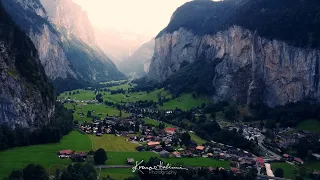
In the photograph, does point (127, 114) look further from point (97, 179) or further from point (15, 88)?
point (97, 179)

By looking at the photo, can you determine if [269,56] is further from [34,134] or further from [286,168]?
[34,134]

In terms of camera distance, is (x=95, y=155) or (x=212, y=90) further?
(x=212, y=90)

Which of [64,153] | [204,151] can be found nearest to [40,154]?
[64,153]

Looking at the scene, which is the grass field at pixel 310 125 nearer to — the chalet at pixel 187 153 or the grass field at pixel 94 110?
the chalet at pixel 187 153

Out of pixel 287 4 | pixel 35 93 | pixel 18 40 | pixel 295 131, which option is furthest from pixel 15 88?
pixel 287 4

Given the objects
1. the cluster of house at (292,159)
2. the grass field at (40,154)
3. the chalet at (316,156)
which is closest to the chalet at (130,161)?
the grass field at (40,154)

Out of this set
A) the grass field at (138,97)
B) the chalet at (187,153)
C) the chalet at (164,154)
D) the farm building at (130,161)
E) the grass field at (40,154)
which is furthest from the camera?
the grass field at (138,97)

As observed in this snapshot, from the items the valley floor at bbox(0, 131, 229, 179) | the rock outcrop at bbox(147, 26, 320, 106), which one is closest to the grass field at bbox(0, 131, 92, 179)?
the valley floor at bbox(0, 131, 229, 179)
